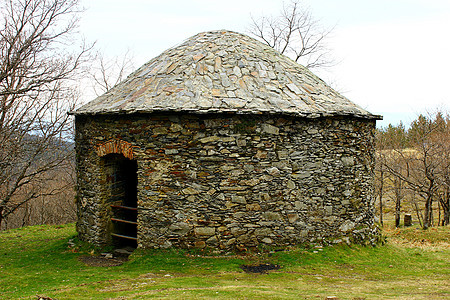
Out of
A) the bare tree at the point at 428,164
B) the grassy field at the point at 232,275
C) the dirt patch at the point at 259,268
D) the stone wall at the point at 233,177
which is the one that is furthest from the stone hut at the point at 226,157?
the bare tree at the point at 428,164

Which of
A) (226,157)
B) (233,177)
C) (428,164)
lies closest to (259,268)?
(233,177)

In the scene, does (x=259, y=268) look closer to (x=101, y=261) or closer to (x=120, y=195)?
(x=101, y=261)

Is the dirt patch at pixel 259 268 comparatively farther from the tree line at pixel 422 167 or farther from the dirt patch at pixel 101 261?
the tree line at pixel 422 167

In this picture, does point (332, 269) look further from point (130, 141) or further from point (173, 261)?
point (130, 141)

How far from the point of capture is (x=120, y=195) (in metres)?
10.0

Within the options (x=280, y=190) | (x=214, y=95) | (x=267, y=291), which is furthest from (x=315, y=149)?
(x=267, y=291)

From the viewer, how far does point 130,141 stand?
846 centimetres

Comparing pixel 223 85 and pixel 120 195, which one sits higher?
pixel 223 85

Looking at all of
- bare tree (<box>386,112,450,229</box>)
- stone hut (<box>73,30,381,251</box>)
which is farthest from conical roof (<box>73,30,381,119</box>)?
bare tree (<box>386,112,450,229</box>)

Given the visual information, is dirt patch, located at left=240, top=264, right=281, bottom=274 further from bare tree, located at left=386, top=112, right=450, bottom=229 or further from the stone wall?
bare tree, located at left=386, top=112, right=450, bottom=229

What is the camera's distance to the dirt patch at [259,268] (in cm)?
757

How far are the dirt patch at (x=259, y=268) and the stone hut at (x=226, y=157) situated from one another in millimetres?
644

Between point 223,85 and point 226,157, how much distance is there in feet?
6.04

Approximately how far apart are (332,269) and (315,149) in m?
2.75
